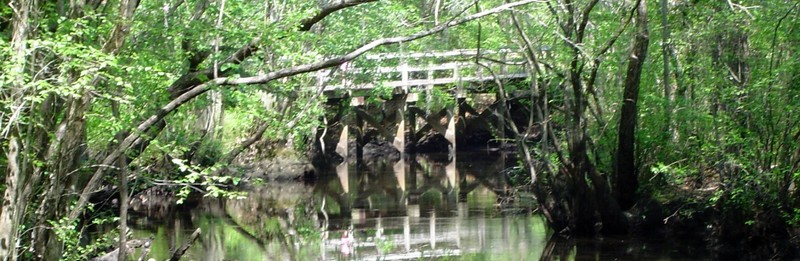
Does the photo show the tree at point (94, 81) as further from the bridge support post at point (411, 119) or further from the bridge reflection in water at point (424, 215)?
the bridge support post at point (411, 119)

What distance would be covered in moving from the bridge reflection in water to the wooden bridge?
1435 millimetres

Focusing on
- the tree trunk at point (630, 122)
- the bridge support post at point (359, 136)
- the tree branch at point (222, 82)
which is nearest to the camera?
the tree branch at point (222, 82)

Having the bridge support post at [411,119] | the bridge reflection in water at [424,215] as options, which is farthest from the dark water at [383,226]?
the bridge support post at [411,119]

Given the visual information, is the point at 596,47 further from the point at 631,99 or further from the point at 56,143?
the point at 56,143

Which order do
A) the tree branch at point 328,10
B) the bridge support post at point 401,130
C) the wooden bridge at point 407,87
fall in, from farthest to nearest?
1. the bridge support post at point 401,130
2. the wooden bridge at point 407,87
3. the tree branch at point 328,10

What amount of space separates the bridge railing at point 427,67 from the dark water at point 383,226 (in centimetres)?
228

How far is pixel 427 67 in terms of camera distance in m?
20.3

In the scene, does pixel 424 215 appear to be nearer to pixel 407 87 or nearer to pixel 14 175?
pixel 407 87

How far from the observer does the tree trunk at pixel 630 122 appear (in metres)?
13.0

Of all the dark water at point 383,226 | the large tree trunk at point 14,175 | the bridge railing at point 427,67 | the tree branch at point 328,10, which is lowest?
the dark water at point 383,226

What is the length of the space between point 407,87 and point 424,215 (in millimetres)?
9505

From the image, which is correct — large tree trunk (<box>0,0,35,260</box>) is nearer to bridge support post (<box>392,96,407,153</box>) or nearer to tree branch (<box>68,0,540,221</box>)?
tree branch (<box>68,0,540,221</box>)

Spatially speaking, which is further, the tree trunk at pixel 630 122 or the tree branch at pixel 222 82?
the tree trunk at pixel 630 122

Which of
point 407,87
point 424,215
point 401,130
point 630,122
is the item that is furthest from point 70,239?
point 401,130
